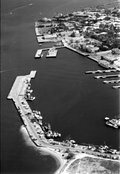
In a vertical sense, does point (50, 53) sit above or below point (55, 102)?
below

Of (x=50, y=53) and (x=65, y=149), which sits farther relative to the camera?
(x=50, y=53)

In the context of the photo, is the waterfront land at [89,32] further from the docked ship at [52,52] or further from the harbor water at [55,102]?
the docked ship at [52,52]

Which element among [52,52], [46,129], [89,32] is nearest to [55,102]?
[46,129]

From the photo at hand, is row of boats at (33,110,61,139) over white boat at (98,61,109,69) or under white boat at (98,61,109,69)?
over

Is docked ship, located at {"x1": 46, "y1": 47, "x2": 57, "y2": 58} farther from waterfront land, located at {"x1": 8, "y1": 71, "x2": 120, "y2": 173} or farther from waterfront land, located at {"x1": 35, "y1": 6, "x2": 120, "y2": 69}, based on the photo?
waterfront land, located at {"x1": 8, "y1": 71, "x2": 120, "y2": 173}

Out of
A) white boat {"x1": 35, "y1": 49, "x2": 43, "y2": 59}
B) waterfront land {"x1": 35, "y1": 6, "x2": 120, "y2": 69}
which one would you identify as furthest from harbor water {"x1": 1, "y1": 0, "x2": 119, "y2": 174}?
waterfront land {"x1": 35, "y1": 6, "x2": 120, "y2": 69}

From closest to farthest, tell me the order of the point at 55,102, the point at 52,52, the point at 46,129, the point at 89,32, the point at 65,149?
the point at 65,149 < the point at 46,129 < the point at 55,102 < the point at 52,52 < the point at 89,32

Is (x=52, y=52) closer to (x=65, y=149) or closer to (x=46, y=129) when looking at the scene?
(x=46, y=129)
